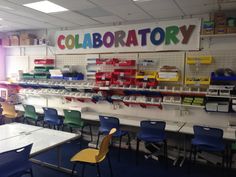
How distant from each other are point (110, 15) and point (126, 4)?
0.74m

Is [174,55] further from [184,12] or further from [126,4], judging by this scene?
[126,4]

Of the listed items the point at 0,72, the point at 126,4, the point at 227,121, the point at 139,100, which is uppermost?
the point at 126,4

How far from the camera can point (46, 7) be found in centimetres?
367

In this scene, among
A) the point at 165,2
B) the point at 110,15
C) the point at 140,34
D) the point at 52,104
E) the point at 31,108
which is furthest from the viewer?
the point at 52,104

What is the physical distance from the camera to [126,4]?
342cm

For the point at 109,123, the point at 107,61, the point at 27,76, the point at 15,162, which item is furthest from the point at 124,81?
the point at 27,76

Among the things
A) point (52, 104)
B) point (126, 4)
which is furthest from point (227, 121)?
point (52, 104)

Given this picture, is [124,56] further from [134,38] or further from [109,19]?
[109,19]

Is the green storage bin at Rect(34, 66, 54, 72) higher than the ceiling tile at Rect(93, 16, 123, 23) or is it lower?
lower

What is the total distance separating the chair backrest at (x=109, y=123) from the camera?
3929mm

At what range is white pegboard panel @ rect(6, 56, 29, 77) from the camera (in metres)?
6.07

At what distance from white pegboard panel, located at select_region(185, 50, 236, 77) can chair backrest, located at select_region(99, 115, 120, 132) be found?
5.37ft

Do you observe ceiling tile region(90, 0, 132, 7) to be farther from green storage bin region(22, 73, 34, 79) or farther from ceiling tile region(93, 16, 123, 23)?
green storage bin region(22, 73, 34, 79)

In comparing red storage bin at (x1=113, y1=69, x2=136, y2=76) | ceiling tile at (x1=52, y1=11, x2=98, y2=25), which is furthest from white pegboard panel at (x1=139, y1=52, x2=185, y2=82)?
ceiling tile at (x1=52, y1=11, x2=98, y2=25)
